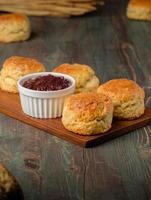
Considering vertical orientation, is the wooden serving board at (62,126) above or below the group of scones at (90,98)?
below

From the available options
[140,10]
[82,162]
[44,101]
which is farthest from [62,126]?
[140,10]

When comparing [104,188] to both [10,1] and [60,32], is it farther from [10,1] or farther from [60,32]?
[10,1]

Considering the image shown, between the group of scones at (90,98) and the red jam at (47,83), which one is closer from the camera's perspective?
the group of scones at (90,98)

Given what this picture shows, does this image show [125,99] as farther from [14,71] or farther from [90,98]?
[14,71]

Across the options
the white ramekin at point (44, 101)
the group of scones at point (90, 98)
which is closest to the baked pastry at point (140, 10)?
the group of scones at point (90, 98)

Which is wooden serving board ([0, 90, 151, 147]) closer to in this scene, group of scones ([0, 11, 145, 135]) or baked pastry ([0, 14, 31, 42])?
group of scones ([0, 11, 145, 135])

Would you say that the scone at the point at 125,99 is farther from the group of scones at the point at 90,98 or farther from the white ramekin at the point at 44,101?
the white ramekin at the point at 44,101
